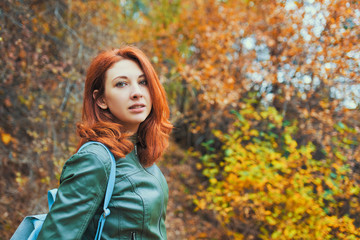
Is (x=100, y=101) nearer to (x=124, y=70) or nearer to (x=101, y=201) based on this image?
(x=124, y=70)

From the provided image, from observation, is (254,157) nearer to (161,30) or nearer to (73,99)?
(73,99)

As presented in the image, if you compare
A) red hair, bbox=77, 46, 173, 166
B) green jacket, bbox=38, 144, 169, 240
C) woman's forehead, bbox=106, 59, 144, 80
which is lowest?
green jacket, bbox=38, 144, 169, 240

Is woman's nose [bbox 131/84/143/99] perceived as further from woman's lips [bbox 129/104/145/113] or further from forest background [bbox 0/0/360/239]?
forest background [bbox 0/0/360/239]

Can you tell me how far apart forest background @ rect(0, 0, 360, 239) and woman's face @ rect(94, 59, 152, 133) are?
2.64 m

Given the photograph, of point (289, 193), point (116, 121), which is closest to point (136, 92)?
point (116, 121)

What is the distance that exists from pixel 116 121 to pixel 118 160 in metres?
0.25

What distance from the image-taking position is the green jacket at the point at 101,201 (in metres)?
1.20

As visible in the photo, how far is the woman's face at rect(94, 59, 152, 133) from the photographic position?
5.11ft

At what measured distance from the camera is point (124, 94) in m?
1.55

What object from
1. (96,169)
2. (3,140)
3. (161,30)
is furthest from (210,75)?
(96,169)

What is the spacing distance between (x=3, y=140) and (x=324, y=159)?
4320mm

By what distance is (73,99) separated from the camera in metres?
4.75

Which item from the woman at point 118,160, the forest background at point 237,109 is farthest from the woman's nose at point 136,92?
the forest background at point 237,109

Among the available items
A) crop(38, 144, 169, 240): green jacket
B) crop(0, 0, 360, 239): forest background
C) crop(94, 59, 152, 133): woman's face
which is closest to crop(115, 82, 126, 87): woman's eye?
crop(94, 59, 152, 133): woman's face
